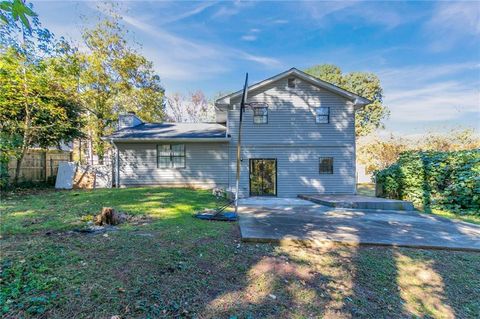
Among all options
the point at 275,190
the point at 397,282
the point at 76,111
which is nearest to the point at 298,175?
the point at 275,190

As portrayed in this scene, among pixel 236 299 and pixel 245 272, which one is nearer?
pixel 236 299

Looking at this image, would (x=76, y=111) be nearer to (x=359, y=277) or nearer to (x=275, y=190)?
(x=275, y=190)

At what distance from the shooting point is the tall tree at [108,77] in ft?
55.5

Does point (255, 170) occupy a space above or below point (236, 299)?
above

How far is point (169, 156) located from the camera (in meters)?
12.2

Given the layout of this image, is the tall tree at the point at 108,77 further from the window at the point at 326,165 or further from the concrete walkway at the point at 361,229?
the concrete walkway at the point at 361,229

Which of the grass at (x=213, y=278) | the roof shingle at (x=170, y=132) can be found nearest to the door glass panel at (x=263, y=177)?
the roof shingle at (x=170, y=132)

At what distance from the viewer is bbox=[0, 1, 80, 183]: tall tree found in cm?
851

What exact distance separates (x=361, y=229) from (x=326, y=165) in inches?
265

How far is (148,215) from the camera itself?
606cm

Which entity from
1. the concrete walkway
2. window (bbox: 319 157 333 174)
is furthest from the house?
the concrete walkway

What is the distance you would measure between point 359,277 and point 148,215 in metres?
4.84

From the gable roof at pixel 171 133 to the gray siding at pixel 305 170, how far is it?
95.5 inches

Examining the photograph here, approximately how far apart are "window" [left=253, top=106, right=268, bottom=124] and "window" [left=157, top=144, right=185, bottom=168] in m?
3.97
